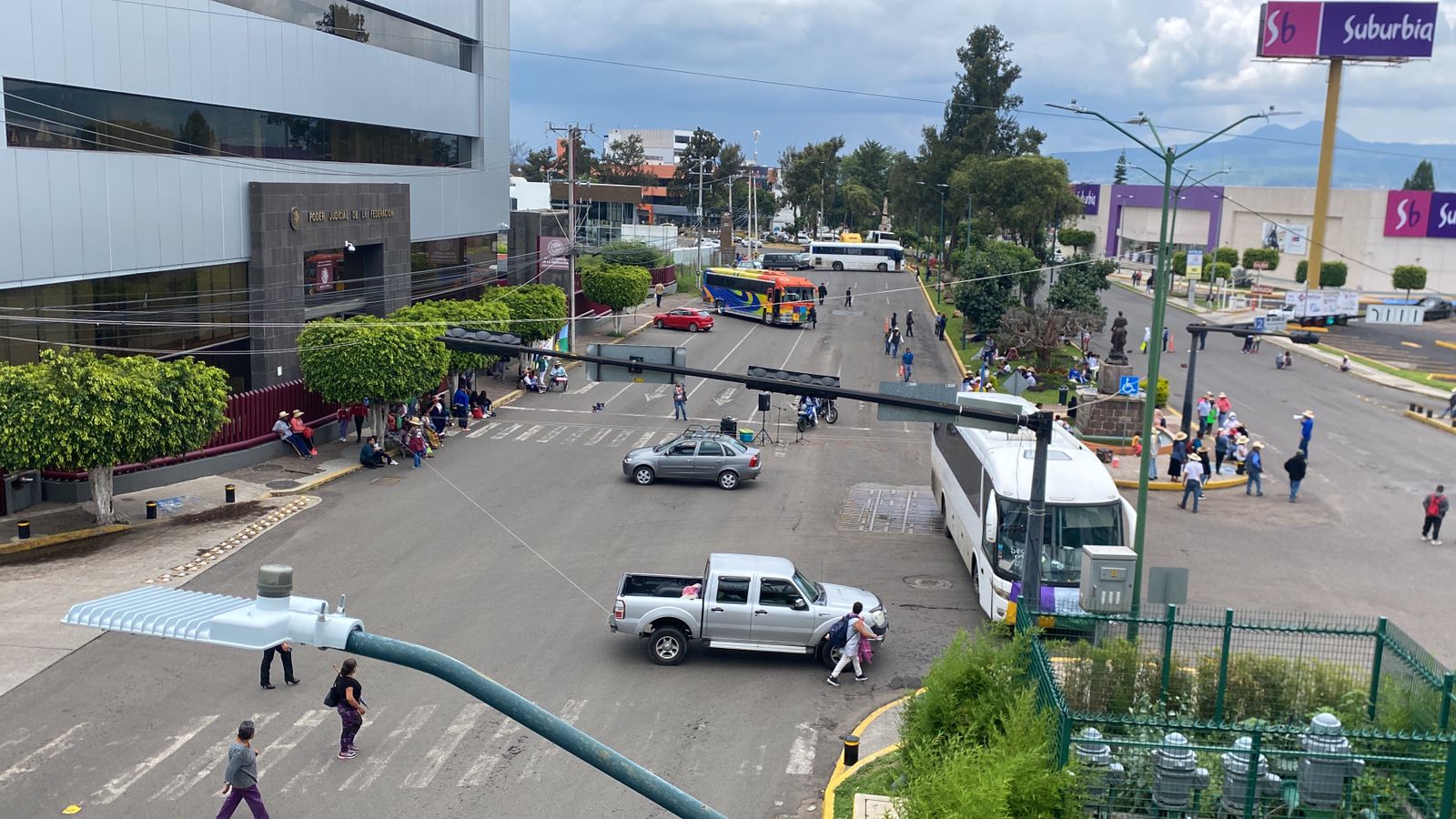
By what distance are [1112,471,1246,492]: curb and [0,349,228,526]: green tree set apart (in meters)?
21.5

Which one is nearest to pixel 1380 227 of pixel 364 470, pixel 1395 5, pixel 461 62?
pixel 1395 5

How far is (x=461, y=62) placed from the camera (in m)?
53.4

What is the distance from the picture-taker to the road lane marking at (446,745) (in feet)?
46.6

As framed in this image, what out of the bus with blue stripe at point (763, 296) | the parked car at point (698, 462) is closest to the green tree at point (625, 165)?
the bus with blue stripe at point (763, 296)

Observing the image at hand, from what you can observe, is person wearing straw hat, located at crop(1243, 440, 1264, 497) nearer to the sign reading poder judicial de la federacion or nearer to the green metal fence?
the green metal fence

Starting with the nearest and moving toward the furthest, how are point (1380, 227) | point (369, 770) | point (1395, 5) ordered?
point (369, 770) → point (1395, 5) → point (1380, 227)

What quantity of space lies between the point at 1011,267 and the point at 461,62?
2581 cm

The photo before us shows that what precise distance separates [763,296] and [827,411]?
26.2 meters

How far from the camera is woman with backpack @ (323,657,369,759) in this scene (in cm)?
1449

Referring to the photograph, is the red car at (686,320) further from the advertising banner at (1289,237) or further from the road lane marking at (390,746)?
the advertising banner at (1289,237)

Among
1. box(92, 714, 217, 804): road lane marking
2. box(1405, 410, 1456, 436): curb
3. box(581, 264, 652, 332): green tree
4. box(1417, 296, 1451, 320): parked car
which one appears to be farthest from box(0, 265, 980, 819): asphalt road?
box(1417, 296, 1451, 320): parked car

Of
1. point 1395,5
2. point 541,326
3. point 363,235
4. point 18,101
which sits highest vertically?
point 1395,5

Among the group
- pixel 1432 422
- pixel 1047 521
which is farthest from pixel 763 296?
pixel 1047 521

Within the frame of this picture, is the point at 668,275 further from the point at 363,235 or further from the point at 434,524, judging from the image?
the point at 434,524
